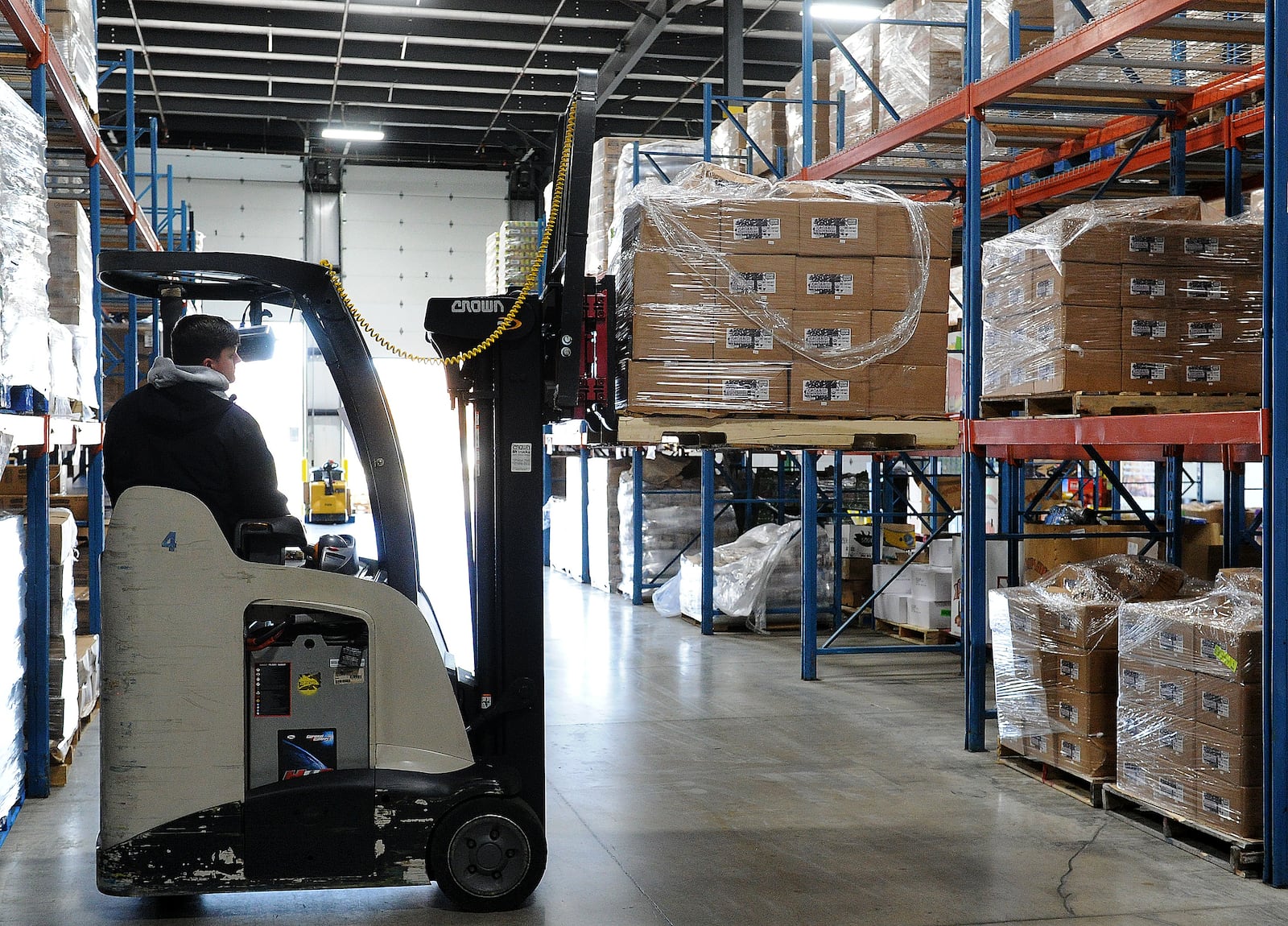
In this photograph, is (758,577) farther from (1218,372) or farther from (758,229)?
(758,229)

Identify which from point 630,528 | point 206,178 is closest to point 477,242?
point 206,178

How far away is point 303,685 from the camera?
395cm

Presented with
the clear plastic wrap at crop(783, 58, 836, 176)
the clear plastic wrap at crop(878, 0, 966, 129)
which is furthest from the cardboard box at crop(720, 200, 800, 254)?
the clear plastic wrap at crop(783, 58, 836, 176)

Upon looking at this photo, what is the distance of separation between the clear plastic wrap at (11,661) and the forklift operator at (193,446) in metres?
1.26

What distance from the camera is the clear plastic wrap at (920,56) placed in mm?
7695

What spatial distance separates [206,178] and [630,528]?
14.4m

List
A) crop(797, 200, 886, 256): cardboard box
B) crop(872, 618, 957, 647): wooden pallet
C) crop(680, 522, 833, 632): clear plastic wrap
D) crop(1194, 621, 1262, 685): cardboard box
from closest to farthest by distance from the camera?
1. crop(1194, 621, 1262, 685): cardboard box
2. crop(797, 200, 886, 256): cardboard box
3. crop(872, 618, 957, 647): wooden pallet
4. crop(680, 522, 833, 632): clear plastic wrap

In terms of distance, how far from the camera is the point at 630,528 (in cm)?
1317

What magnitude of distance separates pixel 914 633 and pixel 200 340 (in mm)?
7829

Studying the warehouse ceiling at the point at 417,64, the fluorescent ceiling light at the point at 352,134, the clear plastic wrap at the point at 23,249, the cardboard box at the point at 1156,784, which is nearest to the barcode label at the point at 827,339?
the cardboard box at the point at 1156,784

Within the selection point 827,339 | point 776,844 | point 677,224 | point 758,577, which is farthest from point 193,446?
point 758,577

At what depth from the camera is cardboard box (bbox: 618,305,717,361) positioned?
180 inches

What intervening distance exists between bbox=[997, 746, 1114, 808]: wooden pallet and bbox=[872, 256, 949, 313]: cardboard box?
2.39 meters

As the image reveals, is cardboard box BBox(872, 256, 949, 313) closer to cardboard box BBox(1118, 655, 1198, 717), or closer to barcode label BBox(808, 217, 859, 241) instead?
barcode label BBox(808, 217, 859, 241)
